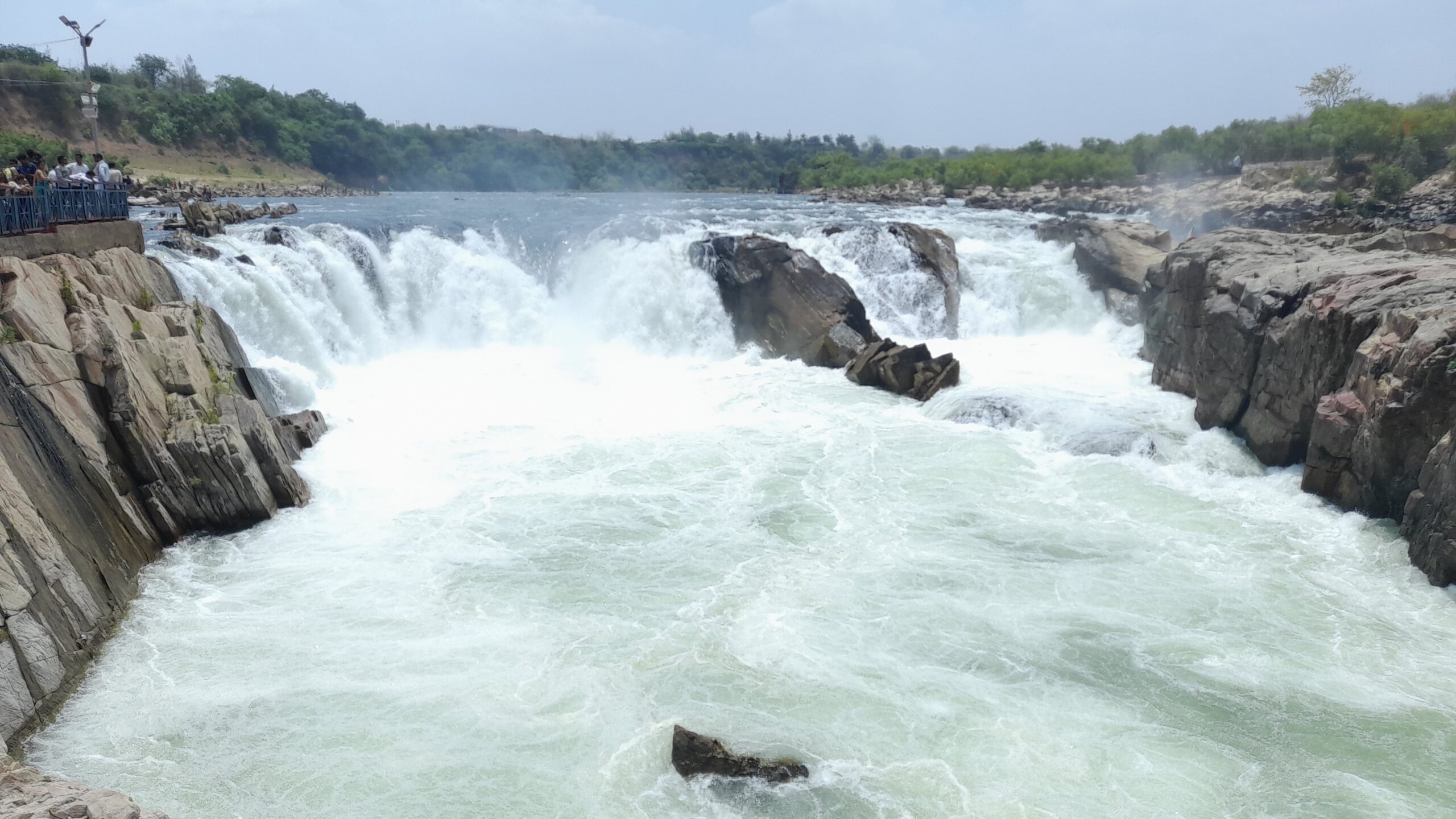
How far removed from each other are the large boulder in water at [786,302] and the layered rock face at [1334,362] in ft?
21.8

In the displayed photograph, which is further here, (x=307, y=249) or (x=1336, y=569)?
(x=307, y=249)

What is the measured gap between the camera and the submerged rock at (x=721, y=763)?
23.0ft

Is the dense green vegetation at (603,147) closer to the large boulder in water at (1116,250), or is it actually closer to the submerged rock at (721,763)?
the large boulder in water at (1116,250)

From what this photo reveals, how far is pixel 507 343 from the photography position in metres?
22.2

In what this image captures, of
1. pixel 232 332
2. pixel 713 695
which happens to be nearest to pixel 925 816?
pixel 713 695

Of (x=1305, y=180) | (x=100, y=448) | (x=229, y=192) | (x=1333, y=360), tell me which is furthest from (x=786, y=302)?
(x=229, y=192)

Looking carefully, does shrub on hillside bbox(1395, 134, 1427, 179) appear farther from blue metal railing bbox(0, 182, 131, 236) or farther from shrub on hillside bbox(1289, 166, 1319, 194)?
blue metal railing bbox(0, 182, 131, 236)

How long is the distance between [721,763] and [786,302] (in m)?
16.2

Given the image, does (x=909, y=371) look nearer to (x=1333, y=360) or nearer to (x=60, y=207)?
(x=1333, y=360)

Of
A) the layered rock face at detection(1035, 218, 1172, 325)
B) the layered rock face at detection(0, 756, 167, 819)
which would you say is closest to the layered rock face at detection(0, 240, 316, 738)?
the layered rock face at detection(0, 756, 167, 819)

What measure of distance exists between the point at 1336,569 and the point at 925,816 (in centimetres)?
701

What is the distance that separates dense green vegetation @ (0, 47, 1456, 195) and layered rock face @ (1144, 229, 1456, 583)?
24476mm

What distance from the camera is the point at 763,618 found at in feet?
31.3

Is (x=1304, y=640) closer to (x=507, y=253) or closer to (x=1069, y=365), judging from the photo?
(x=1069, y=365)
